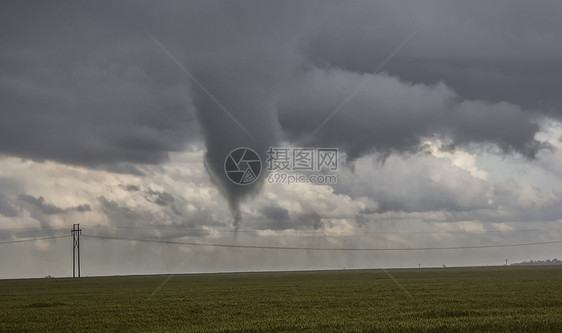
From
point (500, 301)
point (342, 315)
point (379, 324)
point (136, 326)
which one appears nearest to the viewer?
point (379, 324)

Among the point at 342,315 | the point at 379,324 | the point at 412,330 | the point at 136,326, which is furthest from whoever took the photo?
the point at 342,315

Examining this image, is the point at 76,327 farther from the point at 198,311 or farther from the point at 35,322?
the point at 198,311

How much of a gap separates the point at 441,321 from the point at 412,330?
12.3 feet

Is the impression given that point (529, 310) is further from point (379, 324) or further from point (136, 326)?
point (136, 326)

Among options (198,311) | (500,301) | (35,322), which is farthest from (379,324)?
(35,322)

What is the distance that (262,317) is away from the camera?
3491 centimetres

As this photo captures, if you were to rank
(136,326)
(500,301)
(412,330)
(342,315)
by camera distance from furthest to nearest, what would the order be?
(500,301), (342,315), (136,326), (412,330)

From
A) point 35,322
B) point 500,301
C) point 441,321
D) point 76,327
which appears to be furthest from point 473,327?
point 35,322

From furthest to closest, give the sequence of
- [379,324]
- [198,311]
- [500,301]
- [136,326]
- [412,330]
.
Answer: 1. [500,301]
2. [198,311]
3. [136,326]
4. [379,324]
5. [412,330]

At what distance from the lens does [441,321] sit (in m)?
30.3

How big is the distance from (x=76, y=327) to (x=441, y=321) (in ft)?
68.9

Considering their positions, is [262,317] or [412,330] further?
[262,317]

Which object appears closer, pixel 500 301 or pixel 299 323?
pixel 299 323

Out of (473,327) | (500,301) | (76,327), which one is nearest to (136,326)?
(76,327)
